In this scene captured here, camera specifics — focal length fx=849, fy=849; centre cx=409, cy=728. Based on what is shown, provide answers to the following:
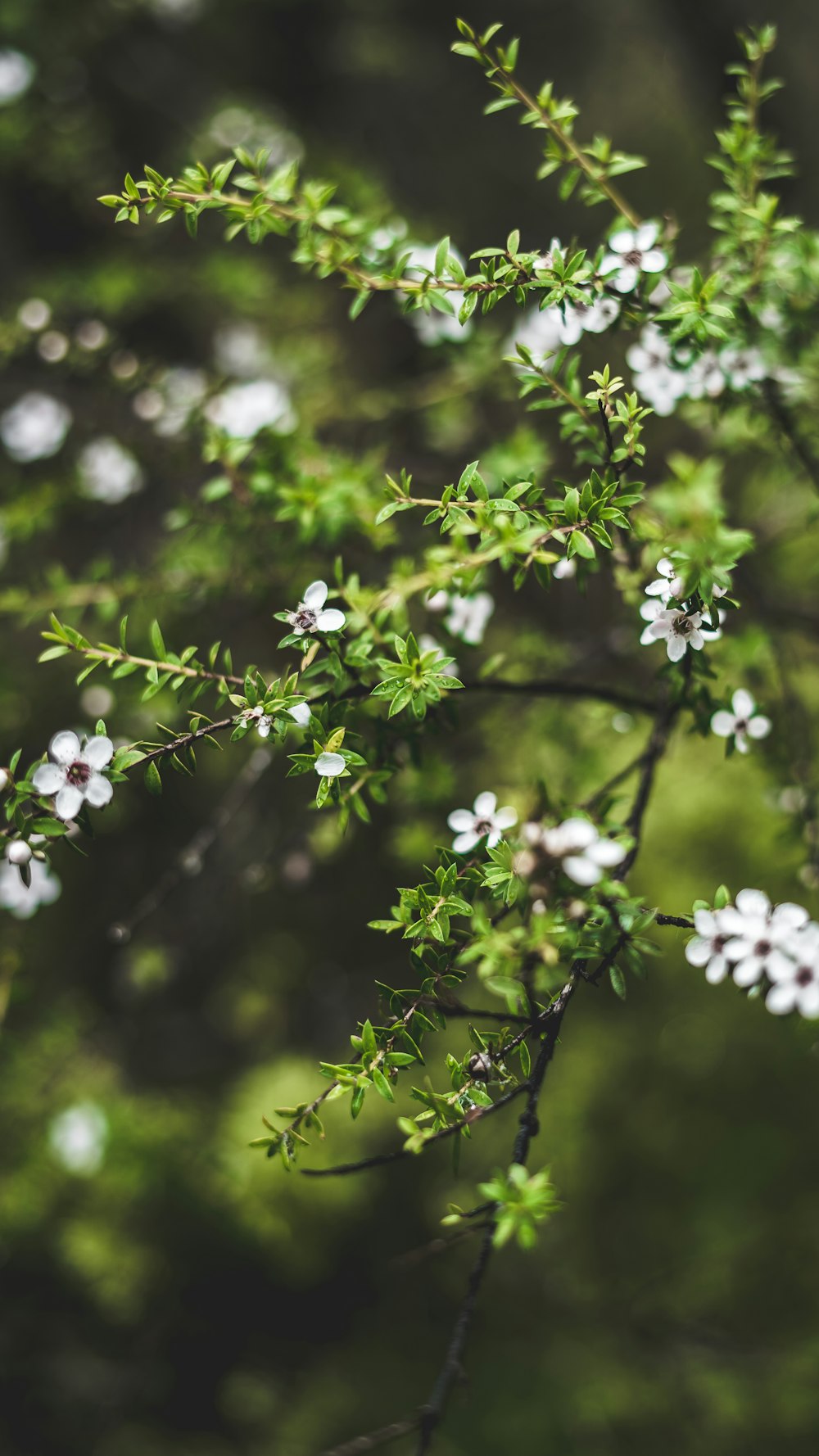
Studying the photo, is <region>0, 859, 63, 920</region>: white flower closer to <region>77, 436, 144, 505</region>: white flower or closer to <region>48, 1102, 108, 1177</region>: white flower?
<region>77, 436, 144, 505</region>: white flower

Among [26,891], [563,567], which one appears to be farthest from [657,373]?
[26,891]

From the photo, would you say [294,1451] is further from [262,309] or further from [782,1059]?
[262,309]

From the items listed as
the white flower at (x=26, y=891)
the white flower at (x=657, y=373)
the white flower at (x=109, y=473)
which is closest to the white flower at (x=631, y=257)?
the white flower at (x=657, y=373)

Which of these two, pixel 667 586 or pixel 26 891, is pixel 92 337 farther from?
pixel 667 586

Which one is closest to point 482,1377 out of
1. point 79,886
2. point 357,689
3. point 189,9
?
point 79,886

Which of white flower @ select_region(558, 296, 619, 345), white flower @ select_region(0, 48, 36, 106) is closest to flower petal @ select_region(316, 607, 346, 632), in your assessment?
white flower @ select_region(558, 296, 619, 345)

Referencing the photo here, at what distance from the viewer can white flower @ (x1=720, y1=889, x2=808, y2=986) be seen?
775 millimetres

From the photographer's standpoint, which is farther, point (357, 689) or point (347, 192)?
point (347, 192)

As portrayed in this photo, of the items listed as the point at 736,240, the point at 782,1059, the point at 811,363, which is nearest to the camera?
the point at 736,240

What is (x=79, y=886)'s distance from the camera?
276 centimetres

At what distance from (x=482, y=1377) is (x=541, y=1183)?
1.82 meters

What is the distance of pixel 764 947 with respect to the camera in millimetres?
797

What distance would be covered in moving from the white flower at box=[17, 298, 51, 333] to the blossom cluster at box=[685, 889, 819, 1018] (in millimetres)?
1737

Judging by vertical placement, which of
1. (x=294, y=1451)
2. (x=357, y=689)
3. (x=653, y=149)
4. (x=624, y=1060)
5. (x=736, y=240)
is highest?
(x=653, y=149)
